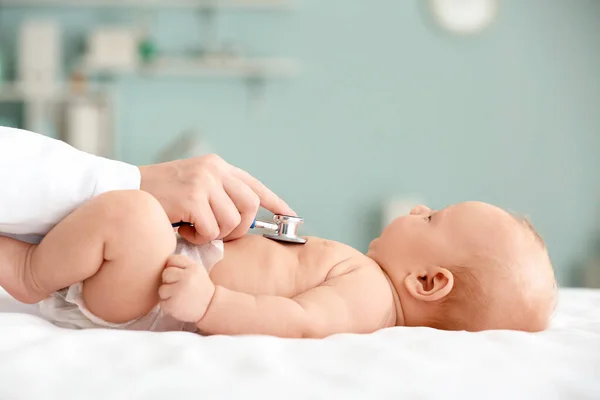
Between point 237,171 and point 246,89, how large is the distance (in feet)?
8.96

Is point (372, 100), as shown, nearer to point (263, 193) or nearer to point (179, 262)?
point (263, 193)

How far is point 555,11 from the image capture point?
3662 mm

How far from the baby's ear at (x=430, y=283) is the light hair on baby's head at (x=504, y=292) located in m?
0.02

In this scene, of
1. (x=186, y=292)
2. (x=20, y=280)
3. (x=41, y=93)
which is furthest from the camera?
(x=41, y=93)

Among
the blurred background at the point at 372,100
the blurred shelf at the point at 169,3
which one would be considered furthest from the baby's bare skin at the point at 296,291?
the blurred shelf at the point at 169,3

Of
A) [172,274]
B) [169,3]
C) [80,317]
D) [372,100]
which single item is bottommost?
[80,317]

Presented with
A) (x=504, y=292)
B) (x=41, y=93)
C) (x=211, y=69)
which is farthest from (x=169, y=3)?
(x=504, y=292)

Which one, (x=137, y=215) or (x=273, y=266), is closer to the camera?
(x=137, y=215)

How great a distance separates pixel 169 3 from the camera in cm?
363

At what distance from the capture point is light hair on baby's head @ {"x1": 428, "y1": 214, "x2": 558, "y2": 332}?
1.04 metres

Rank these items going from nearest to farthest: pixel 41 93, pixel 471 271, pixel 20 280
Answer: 1. pixel 20 280
2. pixel 471 271
3. pixel 41 93

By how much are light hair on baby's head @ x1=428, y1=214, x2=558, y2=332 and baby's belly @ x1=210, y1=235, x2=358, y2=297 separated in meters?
0.18

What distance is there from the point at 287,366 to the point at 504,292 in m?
0.45

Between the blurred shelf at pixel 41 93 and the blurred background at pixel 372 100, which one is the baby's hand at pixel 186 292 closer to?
the blurred background at pixel 372 100
